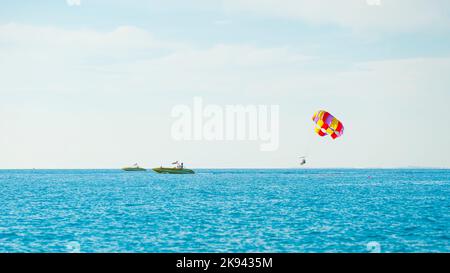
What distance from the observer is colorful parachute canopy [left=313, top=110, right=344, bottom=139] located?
215ft

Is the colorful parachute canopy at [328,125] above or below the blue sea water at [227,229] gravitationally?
above

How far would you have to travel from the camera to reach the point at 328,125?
66188mm

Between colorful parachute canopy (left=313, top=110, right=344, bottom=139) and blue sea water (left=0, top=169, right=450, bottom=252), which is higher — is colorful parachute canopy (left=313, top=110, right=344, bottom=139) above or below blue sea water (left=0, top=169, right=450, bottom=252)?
above

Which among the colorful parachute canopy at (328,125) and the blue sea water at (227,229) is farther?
the colorful parachute canopy at (328,125)

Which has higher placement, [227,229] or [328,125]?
[328,125]

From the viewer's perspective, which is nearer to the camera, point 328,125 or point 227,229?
point 227,229

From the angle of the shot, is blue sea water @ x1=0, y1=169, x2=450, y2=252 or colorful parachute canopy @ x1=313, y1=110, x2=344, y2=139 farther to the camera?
colorful parachute canopy @ x1=313, y1=110, x2=344, y2=139

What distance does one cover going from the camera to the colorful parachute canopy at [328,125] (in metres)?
65.6
